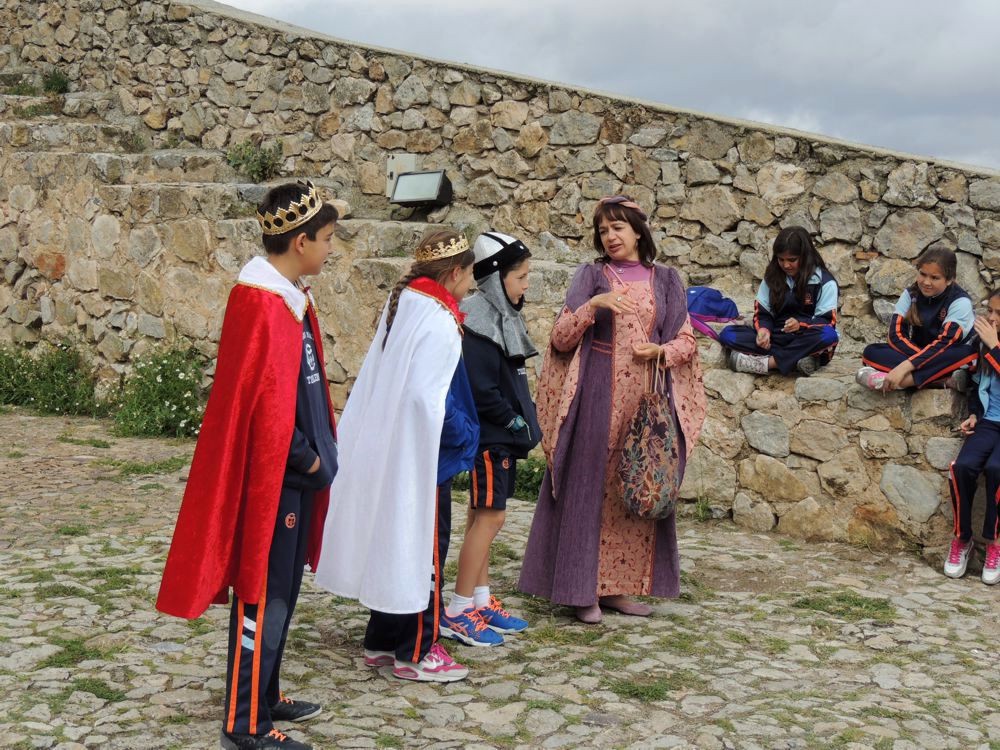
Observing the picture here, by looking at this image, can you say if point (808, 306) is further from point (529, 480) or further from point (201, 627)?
point (201, 627)

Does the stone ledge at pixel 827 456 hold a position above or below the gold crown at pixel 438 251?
below

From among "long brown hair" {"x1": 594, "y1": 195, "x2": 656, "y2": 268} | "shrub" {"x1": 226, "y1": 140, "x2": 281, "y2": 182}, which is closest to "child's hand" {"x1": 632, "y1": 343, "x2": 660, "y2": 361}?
"long brown hair" {"x1": 594, "y1": 195, "x2": 656, "y2": 268}

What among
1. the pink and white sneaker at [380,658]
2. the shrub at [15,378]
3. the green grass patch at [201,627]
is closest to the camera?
the pink and white sneaker at [380,658]

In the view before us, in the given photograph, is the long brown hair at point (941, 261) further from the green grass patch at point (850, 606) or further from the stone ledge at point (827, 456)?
the green grass patch at point (850, 606)

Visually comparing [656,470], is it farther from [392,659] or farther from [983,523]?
[983,523]

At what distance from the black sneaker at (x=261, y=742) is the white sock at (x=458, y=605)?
1.18 m

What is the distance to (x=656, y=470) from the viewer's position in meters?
4.50

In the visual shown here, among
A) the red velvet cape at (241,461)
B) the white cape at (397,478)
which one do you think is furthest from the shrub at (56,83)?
the red velvet cape at (241,461)

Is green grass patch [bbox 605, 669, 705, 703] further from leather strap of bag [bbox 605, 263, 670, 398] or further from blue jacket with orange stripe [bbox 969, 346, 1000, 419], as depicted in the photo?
blue jacket with orange stripe [bbox 969, 346, 1000, 419]

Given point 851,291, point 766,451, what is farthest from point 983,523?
point 851,291

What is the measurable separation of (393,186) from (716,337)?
3398mm

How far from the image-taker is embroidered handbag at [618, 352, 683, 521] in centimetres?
450

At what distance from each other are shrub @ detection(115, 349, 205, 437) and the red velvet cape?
16.7 ft

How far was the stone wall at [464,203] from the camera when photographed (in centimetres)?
615
